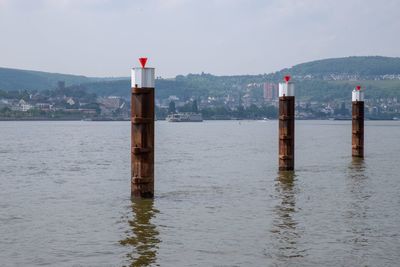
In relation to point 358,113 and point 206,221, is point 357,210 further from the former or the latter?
point 358,113

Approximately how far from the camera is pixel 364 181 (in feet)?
131

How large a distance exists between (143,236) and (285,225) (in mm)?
5189

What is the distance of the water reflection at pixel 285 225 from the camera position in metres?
20.4

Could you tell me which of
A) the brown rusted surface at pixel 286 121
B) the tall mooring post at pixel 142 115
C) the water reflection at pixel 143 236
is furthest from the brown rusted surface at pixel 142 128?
the brown rusted surface at pixel 286 121

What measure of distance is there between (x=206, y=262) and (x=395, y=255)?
5.36 m

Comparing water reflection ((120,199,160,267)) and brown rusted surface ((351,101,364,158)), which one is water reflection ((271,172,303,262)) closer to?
water reflection ((120,199,160,267))

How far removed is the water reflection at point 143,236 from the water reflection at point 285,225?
3.65 metres

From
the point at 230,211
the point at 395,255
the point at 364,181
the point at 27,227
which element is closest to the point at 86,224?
the point at 27,227

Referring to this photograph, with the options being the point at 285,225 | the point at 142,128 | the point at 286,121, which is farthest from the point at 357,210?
the point at 286,121

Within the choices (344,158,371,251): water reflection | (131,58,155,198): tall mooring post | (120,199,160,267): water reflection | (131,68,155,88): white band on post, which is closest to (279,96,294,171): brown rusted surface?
(344,158,371,251): water reflection

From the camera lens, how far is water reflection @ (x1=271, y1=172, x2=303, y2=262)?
20.4 metres

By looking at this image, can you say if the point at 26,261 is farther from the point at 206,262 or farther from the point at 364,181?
the point at 364,181

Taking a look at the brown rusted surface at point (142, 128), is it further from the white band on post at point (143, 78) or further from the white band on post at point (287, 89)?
the white band on post at point (287, 89)

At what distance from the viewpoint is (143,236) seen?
75.2 ft
